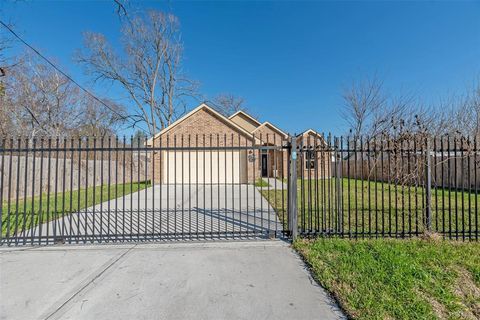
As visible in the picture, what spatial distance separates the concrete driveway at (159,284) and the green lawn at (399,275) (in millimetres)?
311

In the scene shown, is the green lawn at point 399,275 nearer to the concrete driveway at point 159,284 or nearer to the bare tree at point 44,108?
the concrete driveway at point 159,284

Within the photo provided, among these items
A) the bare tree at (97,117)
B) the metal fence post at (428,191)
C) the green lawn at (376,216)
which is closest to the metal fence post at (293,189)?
the green lawn at (376,216)

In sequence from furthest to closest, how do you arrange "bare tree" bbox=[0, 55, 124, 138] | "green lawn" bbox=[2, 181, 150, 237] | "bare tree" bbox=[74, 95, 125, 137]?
"bare tree" bbox=[74, 95, 125, 137] → "bare tree" bbox=[0, 55, 124, 138] → "green lawn" bbox=[2, 181, 150, 237]

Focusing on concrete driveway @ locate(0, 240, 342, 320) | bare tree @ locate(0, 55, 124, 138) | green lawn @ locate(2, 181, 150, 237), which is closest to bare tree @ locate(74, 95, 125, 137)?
bare tree @ locate(0, 55, 124, 138)

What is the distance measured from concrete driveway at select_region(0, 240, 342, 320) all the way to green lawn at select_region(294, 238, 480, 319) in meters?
0.31

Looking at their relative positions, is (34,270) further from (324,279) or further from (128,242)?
(324,279)

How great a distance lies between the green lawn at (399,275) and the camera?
2.58 metres

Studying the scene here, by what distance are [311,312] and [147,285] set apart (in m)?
2.05

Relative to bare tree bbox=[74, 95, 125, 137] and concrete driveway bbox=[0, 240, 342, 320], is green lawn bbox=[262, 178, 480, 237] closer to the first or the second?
concrete driveway bbox=[0, 240, 342, 320]

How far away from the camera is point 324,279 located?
3.18 metres

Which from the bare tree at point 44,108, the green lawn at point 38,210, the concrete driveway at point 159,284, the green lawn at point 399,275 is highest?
the bare tree at point 44,108

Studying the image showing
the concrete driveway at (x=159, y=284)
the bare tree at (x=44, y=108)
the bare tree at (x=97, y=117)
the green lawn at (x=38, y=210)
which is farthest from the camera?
the bare tree at (x=97, y=117)

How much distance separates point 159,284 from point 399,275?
126 inches

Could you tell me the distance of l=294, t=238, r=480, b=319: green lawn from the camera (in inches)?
102
